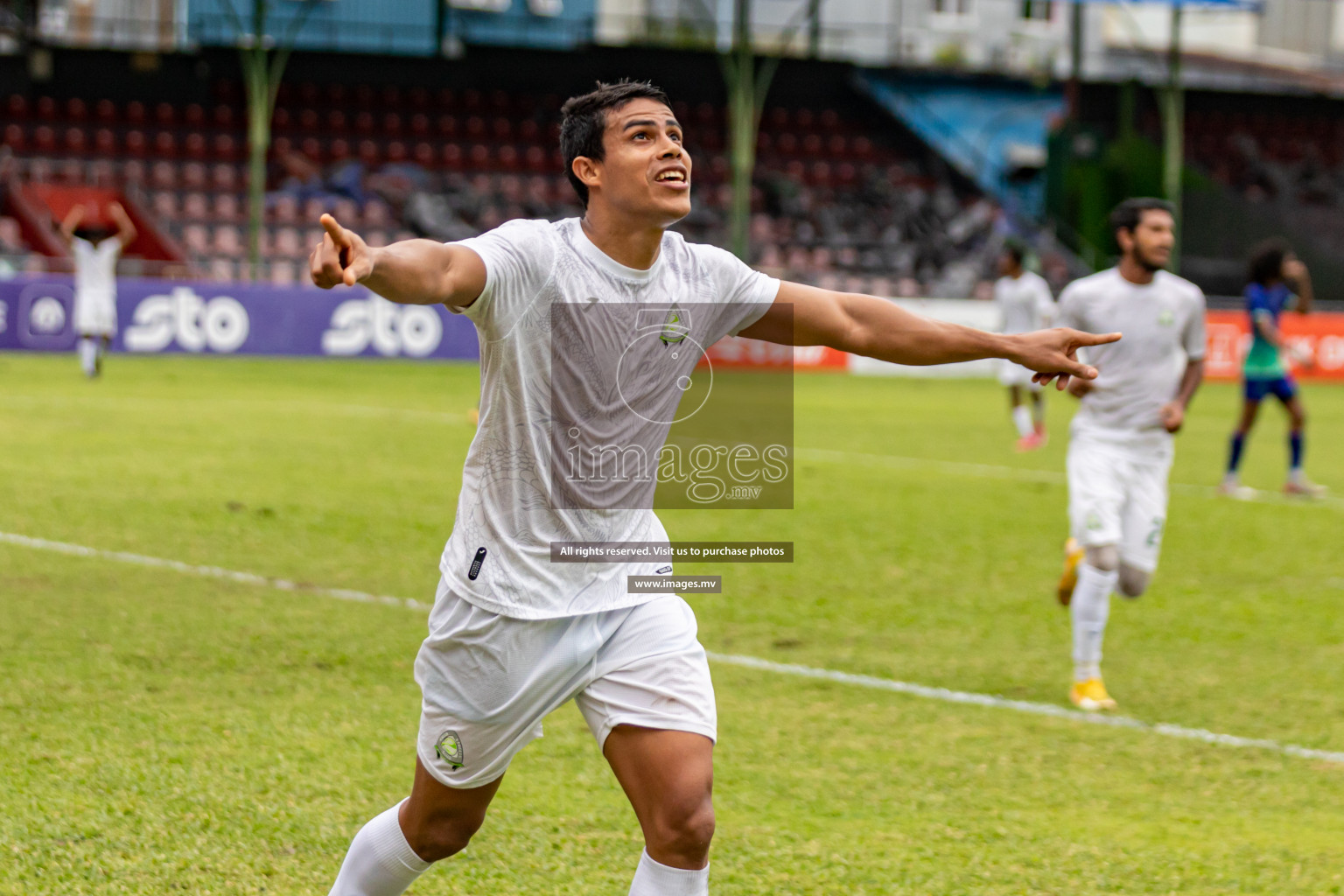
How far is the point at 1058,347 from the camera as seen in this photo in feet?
12.7

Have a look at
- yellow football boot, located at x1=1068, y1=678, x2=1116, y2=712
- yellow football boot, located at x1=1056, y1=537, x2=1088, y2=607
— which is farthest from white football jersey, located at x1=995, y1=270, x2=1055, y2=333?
yellow football boot, located at x1=1068, y1=678, x2=1116, y2=712

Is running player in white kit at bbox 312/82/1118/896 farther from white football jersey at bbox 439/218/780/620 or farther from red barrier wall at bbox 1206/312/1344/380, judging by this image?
red barrier wall at bbox 1206/312/1344/380

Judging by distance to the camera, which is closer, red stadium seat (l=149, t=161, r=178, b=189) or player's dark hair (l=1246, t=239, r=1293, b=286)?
player's dark hair (l=1246, t=239, r=1293, b=286)

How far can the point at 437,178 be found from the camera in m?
34.6

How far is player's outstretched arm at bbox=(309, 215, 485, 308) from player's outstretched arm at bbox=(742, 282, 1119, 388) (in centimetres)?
86

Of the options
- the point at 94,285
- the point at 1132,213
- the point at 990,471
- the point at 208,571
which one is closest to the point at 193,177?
the point at 94,285

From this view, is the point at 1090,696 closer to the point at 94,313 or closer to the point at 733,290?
the point at 733,290

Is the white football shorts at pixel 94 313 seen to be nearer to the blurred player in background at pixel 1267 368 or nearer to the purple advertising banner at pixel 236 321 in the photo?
the purple advertising banner at pixel 236 321

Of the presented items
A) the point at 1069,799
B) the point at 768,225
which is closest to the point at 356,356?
the point at 768,225

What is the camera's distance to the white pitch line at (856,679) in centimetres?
631

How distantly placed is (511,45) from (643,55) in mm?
3242

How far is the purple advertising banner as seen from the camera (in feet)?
77.8

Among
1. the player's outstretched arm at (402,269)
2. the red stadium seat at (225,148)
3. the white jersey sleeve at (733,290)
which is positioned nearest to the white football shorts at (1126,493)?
the white jersey sleeve at (733,290)

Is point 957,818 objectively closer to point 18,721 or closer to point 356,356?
point 18,721
